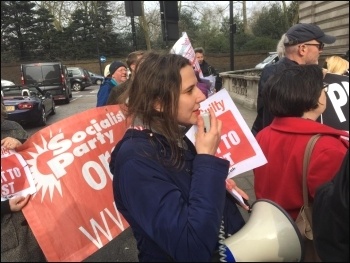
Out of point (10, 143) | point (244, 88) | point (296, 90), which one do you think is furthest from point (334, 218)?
point (244, 88)

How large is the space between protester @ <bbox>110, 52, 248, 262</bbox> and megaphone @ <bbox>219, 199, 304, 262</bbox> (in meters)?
Answer: 0.08

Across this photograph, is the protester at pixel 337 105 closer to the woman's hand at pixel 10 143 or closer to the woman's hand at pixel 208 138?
the woman's hand at pixel 208 138

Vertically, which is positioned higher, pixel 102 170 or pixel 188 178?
pixel 188 178

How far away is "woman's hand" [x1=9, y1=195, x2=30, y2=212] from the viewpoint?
6.14ft

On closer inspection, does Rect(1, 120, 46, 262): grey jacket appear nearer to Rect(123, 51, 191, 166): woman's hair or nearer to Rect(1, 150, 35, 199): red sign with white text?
Rect(1, 150, 35, 199): red sign with white text

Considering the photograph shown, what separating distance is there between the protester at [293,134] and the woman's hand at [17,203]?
4.12 ft

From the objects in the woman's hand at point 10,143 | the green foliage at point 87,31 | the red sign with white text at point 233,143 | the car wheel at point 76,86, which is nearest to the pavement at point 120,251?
the red sign with white text at point 233,143

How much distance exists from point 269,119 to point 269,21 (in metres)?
42.8

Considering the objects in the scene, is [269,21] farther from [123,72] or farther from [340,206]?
[340,206]

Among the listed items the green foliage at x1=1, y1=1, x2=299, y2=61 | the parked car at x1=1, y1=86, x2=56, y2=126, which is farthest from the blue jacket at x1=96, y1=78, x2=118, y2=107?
the green foliage at x1=1, y1=1, x2=299, y2=61

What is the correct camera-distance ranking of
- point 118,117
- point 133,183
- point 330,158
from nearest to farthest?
point 133,183, point 330,158, point 118,117

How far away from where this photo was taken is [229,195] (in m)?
1.71

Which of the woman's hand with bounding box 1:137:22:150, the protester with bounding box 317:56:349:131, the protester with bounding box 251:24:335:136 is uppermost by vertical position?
the protester with bounding box 251:24:335:136

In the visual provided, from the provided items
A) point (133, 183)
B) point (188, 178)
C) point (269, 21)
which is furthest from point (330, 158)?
point (269, 21)
